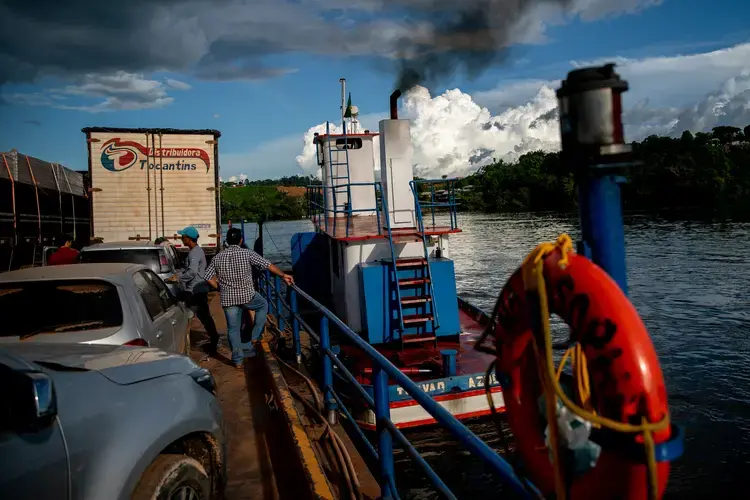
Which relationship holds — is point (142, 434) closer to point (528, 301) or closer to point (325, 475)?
point (325, 475)

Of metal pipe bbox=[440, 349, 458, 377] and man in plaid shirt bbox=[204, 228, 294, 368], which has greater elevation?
man in plaid shirt bbox=[204, 228, 294, 368]

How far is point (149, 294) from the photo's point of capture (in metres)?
5.62

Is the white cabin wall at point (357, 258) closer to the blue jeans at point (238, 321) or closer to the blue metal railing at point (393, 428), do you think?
the blue jeans at point (238, 321)

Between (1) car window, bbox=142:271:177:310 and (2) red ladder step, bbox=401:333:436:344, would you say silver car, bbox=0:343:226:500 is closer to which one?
(1) car window, bbox=142:271:177:310

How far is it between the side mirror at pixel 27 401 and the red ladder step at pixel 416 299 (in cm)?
759

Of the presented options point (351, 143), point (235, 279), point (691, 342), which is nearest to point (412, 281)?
point (235, 279)

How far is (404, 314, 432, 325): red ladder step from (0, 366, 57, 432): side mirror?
7637mm

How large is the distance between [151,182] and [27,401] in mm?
14357

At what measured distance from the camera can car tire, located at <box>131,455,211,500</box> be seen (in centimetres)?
260

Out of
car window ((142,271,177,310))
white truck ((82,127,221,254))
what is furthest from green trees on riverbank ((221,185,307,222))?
car window ((142,271,177,310))

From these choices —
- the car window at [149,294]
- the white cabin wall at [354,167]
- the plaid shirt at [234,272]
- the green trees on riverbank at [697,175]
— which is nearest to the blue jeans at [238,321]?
the plaid shirt at [234,272]

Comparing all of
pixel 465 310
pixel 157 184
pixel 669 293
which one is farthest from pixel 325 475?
pixel 669 293

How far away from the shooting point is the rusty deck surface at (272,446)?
12.7 ft

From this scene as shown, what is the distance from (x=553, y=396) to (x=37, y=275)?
4.46m
